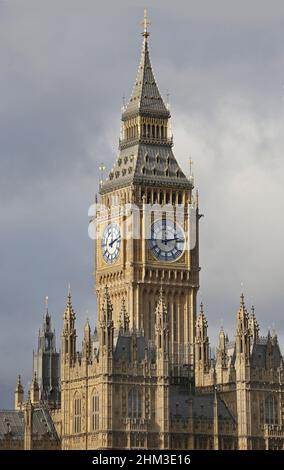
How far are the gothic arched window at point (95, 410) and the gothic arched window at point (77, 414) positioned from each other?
2390 mm

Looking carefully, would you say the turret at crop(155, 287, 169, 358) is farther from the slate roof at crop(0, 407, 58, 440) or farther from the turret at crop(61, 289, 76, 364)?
the slate roof at crop(0, 407, 58, 440)

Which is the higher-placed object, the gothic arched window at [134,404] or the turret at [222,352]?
the turret at [222,352]

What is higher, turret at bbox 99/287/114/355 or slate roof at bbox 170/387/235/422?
turret at bbox 99/287/114/355

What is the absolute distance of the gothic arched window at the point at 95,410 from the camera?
182m

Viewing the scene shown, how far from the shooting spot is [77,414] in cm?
18525

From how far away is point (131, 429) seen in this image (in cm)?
18025

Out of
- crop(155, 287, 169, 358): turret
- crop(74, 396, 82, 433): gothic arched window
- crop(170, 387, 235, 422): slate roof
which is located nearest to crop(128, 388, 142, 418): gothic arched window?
crop(170, 387, 235, 422): slate roof

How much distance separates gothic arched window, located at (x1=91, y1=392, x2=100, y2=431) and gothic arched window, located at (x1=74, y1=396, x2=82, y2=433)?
2390mm

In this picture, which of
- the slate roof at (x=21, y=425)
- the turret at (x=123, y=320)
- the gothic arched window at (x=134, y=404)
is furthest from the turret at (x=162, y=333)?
the slate roof at (x=21, y=425)

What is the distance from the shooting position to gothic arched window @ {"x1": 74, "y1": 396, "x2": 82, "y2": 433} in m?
184

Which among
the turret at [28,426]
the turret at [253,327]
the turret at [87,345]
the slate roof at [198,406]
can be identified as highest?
the turret at [253,327]

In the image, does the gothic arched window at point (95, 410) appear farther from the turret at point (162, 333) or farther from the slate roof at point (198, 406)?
the slate roof at point (198, 406)

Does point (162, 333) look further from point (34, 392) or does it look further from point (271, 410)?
point (34, 392)

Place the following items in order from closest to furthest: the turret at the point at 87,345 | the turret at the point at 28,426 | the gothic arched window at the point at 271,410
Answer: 1. the turret at the point at 87,345
2. the turret at the point at 28,426
3. the gothic arched window at the point at 271,410
